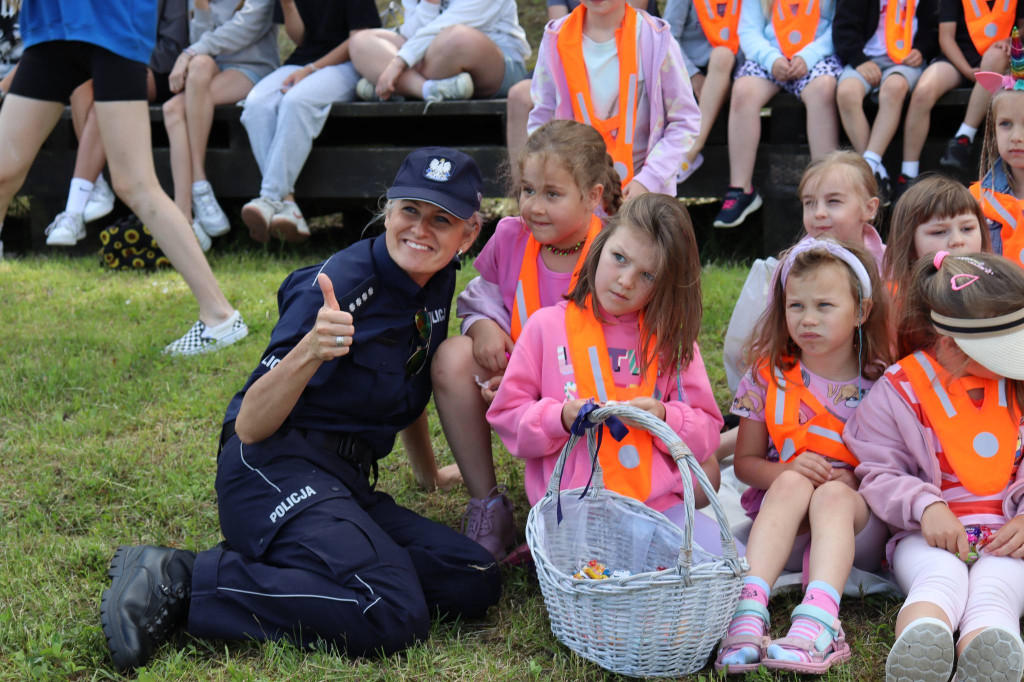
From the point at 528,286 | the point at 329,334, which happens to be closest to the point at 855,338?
the point at 528,286

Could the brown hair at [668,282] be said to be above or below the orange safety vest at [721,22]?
below

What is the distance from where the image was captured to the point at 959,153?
17.1ft

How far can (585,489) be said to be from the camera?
2.66 metres

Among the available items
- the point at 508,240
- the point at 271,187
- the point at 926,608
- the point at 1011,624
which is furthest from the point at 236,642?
the point at 271,187

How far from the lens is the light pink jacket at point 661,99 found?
12.7 ft

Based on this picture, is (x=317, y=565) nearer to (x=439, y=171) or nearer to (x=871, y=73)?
(x=439, y=171)

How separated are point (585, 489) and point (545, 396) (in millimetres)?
369

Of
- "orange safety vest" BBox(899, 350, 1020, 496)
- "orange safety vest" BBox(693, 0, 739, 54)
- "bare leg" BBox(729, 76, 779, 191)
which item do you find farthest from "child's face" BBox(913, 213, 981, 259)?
"orange safety vest" BBox(693, 0, 739, 54)

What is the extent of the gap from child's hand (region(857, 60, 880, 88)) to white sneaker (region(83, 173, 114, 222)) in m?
4.66

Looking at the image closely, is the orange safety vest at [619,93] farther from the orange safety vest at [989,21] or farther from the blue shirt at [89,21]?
the orange safety vest at [989,21]

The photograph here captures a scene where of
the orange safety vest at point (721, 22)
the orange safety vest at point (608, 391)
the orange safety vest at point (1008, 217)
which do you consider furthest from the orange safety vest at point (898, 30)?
the orange safety vest at point (608, 391)

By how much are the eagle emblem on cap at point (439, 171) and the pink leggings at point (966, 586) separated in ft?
5.25

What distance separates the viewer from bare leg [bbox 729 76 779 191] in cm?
560

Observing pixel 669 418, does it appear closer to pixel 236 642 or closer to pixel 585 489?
pixel 585 489
